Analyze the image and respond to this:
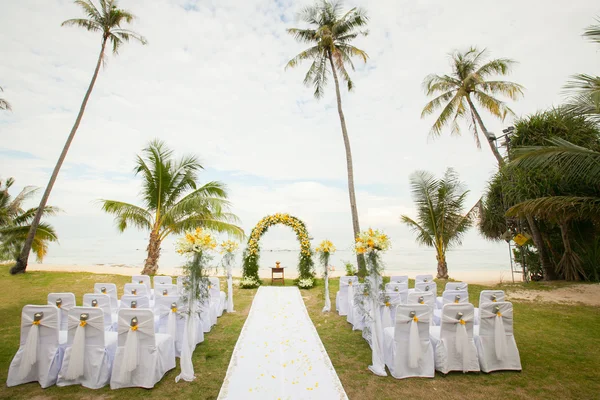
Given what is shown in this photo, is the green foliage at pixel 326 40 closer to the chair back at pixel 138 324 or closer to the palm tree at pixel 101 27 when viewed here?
the palm tree at pixel 101 27

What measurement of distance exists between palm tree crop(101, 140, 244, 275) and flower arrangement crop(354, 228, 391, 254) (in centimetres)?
957

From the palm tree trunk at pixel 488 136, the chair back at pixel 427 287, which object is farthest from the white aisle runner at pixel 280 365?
the palm tree trunk at pixel 488 136

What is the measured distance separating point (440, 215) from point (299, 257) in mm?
6580

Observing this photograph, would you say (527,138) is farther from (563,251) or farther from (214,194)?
(214,194)

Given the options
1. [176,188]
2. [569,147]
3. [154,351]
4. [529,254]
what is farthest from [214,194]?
[529,254]

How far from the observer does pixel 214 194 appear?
44.7 ft

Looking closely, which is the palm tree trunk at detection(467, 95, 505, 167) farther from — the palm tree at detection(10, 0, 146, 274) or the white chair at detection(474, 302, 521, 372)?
the palm tree at detection(10, 0, 146, 274)

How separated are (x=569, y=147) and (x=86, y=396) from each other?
10046 millimetres

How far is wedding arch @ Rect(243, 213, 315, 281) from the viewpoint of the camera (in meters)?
12.0

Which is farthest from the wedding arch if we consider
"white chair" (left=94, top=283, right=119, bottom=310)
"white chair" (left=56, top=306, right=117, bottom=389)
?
"white chair" (left=56, top=306, right=117, bottom=389)

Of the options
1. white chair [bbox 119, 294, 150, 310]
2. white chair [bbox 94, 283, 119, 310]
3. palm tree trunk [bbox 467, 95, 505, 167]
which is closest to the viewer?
white chair [bbox 119, 294, 150, 310]

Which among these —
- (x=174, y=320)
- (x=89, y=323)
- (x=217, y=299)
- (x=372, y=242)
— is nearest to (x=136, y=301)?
(x=174, y=320)

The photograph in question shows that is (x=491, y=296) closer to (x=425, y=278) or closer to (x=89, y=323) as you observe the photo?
(x=425, y=278)

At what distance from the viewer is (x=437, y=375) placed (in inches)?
154
